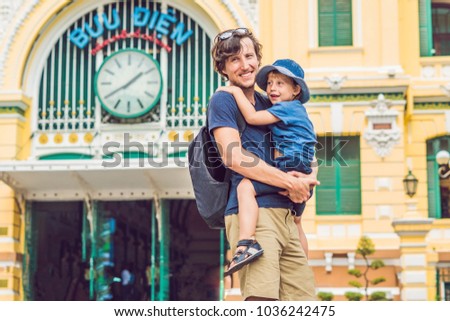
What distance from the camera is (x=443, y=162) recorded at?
19.0 meters

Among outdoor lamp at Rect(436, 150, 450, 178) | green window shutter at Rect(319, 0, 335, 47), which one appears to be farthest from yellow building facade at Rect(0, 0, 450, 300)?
outdoor lamp at Rect(436, 150, 450, 178)

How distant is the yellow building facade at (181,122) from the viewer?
1952 centimetres

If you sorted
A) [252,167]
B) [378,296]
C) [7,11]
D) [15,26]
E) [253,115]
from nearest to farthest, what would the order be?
[252,167], [253,115], [378,296], [15,26], [7,11]

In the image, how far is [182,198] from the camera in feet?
67.1

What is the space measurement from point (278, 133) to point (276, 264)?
0.77 m

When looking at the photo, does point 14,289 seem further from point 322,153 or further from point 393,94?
point 393,94

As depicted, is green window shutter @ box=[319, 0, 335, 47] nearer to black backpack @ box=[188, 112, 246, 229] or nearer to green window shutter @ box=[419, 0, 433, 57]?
green window shutter @ box=[419, 0, 433, 57]

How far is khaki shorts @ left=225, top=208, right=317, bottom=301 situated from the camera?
5.08 m

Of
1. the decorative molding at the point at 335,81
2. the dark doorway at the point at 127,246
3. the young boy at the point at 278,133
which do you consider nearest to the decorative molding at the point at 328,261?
the decorative molding at the point at 335,81

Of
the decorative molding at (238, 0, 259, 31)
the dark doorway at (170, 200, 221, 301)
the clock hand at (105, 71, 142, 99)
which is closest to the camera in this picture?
the decorative molding at (238, 0, 259, 31)

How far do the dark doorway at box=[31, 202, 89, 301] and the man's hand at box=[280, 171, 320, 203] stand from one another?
16.2 metres

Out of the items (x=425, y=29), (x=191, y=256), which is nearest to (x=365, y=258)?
(x=425, y=29)

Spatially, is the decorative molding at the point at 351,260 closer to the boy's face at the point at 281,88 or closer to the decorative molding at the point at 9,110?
the decorative molding at the point at 9,110

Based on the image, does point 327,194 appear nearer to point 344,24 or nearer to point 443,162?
point 443,162
